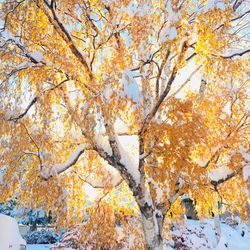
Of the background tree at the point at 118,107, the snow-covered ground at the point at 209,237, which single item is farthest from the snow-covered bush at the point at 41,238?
the background tree at the point at 118,107

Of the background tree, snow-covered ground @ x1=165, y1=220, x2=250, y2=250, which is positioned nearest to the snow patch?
the background tree

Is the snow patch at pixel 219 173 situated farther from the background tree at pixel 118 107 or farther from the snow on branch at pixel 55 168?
the snow on branch at pixel 55 168

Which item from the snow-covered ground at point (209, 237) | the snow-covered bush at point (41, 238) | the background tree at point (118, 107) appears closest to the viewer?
the background tree at point (118, 107)

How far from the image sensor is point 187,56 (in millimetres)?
6996

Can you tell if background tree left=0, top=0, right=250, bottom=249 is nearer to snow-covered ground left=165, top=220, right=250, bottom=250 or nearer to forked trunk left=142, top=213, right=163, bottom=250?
forked trunk left=142, top=213, right=163, bottom=250

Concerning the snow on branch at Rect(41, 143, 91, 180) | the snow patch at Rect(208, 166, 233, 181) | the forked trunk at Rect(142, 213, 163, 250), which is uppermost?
the snow on branch at Rect(41, 143, 91, 180)

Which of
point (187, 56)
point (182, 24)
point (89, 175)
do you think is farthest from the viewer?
point (89, 175)

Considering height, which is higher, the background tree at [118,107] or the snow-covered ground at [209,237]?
the background tree at [118,107]

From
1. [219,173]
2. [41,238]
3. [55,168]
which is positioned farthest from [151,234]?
[41,238]

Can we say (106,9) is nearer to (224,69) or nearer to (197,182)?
(224,69)

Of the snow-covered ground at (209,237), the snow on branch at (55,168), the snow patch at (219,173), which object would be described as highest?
the snow on branch at (55,168)

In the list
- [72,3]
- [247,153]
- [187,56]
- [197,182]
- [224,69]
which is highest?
[72,3]

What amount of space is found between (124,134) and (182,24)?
3.44 metres

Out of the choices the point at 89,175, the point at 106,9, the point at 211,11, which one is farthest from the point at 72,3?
the point at 89,175
